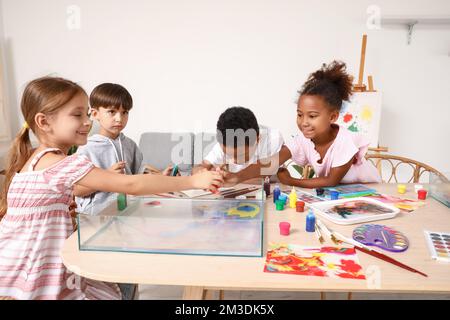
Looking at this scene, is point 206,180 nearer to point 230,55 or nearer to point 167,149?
point 167,149

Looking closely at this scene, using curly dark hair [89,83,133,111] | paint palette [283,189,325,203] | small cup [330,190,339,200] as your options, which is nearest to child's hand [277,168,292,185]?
paint palette [283,189,325,203]

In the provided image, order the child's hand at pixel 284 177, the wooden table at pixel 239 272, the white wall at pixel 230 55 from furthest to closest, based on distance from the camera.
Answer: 1. the white wall at pixel 230 55
2. the child's hand at pixel 284 177
3. the wooden table at pixel 239 272

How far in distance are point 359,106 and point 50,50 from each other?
3.08m

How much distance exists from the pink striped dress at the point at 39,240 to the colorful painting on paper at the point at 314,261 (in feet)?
1.76

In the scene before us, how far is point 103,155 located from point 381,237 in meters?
1.31

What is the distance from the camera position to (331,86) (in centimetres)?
175

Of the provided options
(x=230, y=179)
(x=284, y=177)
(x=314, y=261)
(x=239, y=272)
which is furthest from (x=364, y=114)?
(x=239, y=272)

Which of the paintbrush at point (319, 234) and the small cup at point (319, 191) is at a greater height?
the paintbrush at point (319, 234)

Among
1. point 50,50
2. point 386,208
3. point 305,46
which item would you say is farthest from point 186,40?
point 386,208

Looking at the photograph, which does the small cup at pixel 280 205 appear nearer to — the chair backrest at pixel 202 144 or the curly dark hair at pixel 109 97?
A: the curly dark hair at pixel 109 97

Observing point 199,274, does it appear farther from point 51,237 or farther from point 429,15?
point 429,15

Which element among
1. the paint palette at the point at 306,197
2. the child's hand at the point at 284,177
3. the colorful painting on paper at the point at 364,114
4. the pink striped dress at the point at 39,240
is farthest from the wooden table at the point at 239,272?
the colorful painting on paper at the point at 364,114

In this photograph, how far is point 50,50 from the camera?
3480mm

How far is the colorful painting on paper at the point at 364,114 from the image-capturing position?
117 inches
